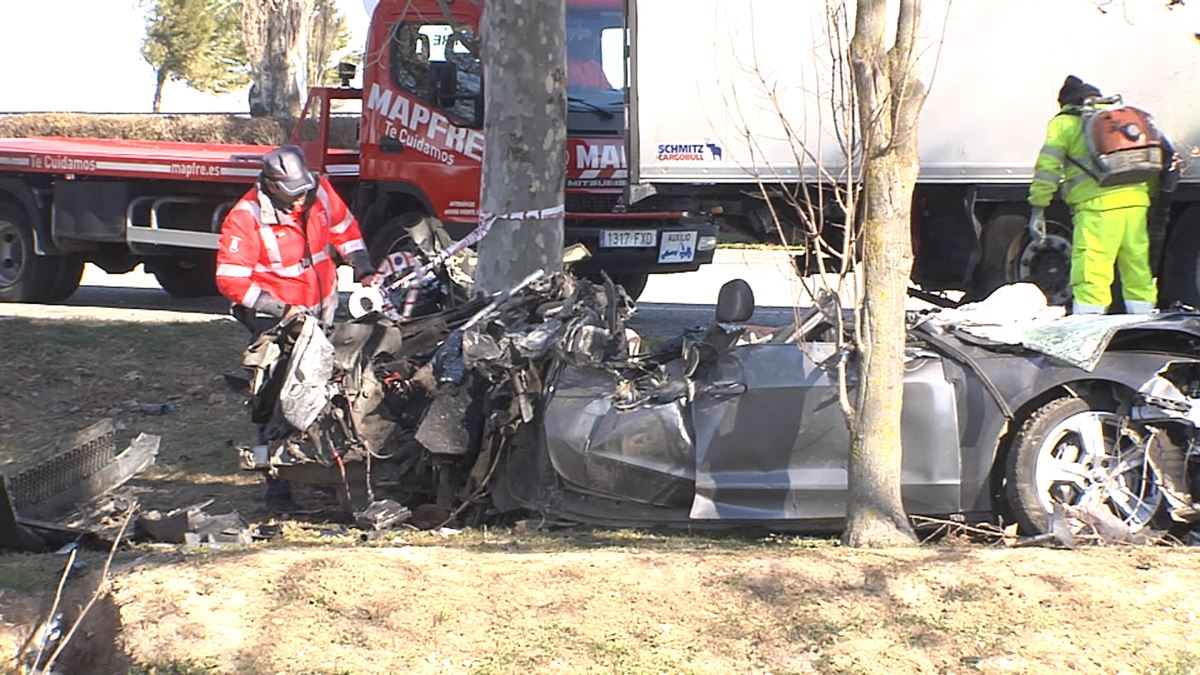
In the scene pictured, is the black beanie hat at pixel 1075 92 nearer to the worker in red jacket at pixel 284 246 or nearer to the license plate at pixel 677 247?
the license plate at pixel 677 247

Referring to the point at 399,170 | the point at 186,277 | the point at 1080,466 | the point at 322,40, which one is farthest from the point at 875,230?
the point at 322,40

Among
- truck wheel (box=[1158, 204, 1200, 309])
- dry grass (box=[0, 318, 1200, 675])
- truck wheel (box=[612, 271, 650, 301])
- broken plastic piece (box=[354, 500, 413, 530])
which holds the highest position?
truck wheel (box=[1158, 204, 1200, 309])

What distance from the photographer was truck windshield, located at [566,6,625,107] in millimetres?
11461

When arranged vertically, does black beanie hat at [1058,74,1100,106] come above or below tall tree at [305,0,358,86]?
below

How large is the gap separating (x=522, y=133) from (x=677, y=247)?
3260 mm

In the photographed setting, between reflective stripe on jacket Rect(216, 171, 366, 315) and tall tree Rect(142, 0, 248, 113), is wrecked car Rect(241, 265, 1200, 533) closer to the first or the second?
reflective stripe on jacket Rect(216, 171, 366, 315)

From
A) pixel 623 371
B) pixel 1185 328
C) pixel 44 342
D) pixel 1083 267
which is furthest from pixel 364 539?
pixel 44 342

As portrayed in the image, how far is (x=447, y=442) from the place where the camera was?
19.1 ft

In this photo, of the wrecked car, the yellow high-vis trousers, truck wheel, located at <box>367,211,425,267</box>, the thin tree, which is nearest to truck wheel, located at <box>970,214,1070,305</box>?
the yellow high-vis trousers

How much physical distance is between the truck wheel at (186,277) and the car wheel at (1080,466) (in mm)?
10525

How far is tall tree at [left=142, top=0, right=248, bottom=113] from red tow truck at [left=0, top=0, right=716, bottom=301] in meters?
35.9

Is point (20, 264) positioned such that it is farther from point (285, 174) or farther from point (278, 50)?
point (278, 50)

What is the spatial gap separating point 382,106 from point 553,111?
10.8 feet

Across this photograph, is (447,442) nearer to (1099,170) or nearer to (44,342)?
(1099,170)
